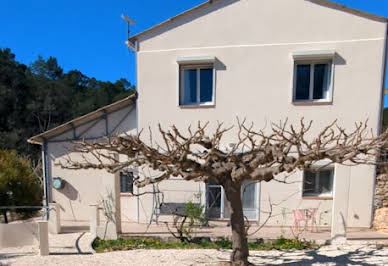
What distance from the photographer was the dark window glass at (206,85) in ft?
26.5

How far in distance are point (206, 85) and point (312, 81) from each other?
372cm

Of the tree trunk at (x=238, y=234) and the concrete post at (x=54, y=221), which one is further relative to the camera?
the concrete post at (x=54, y=221)

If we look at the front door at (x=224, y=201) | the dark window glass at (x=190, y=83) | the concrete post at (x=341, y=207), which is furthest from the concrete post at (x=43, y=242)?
the concrete post at (x=341, y=207)

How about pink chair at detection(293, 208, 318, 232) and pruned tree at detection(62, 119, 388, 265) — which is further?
pink chair at detection(293, 208, 318, 232)

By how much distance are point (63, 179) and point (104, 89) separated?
22.6 metres

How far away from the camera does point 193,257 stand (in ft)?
16.7

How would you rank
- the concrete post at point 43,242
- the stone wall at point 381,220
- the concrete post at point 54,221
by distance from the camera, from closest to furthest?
1. the concrete post at point 43,242
2. the stone wall at point 381,220
3. the concrete post at point 54,221

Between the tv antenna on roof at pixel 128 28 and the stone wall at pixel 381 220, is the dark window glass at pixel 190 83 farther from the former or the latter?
the stone wall at pixel 381 220

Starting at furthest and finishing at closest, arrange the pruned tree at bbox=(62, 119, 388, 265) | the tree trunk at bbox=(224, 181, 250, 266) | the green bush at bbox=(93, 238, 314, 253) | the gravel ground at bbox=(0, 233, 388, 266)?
the green bush at bbox=(93, 238, 314, 253) → the gravel ground at bbox=(0, 233, 388, 266) → the tree trunk at bbox=(224, 181, 250, 266) → the pruned tree at bbox=(62, 119, 388, 265)

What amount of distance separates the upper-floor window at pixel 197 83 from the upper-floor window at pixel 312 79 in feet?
9.83

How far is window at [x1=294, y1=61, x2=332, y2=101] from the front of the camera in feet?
24.7

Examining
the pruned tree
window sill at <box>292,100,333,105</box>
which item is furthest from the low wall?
window sill at <box>292,100,333,105</box>

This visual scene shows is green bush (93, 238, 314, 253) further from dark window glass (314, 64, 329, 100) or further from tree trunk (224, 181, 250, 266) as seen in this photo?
dark window glass (314, 64, 329, 100)

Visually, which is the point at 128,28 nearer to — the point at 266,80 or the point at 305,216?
the point at 266,80
